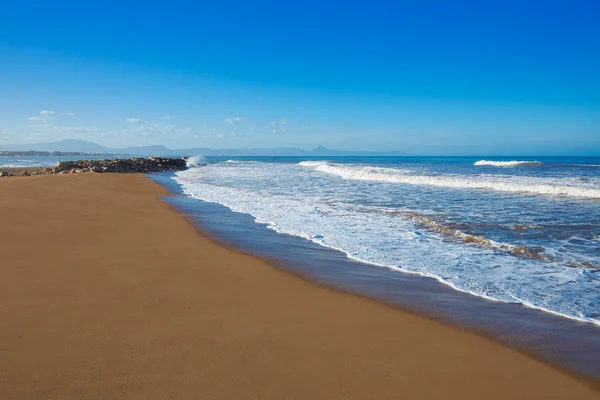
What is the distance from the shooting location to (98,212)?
9.69m

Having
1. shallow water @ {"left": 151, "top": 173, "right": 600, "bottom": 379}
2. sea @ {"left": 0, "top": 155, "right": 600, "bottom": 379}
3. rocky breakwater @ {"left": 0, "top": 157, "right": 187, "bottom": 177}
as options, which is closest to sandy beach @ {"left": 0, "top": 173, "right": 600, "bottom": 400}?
shallow water @ {"left": 151, "top": 173, "right": 600, "bottom": 379}

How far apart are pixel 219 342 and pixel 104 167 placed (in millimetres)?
29535

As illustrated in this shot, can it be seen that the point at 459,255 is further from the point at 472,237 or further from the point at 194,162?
the point at 194,162

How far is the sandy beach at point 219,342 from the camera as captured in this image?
2.73m

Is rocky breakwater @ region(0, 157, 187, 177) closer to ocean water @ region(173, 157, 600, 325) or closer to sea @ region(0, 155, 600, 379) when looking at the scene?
ocean water @ region(173, 157, 600, 325)

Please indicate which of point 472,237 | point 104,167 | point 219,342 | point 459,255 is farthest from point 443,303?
point 104,167

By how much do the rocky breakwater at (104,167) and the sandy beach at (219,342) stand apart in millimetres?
23964

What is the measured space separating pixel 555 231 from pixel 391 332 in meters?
6.59

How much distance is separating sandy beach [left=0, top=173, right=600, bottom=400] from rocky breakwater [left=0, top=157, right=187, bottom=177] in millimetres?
23964

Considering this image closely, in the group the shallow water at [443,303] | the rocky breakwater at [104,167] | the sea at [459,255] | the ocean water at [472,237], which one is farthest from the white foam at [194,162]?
the shallow water at [443,303]

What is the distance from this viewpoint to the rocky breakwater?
27.2 metres

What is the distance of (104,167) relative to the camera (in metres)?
29.4

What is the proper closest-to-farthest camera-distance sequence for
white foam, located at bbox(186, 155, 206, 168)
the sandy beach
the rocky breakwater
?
the sandy beach, the rocky breakwater, white foam, located at bbox(186, 155, 206, 168)

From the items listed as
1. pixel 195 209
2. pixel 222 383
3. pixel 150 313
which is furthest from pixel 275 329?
pixel 195 209
